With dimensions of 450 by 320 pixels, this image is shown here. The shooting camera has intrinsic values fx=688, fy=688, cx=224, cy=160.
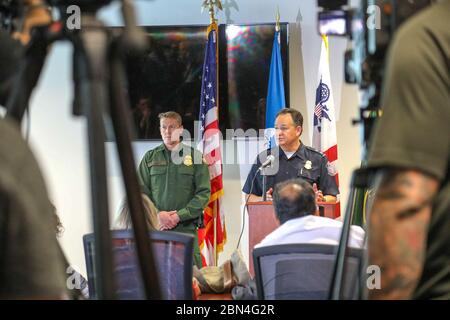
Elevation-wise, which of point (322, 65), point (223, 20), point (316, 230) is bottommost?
point (316, 230)

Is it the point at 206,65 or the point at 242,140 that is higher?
the point at 206,65

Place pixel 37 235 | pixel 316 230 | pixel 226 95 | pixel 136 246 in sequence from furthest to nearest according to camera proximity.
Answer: pixel 226 95 < pixel 316 230 < pixel 136 246 < pixel 37 235

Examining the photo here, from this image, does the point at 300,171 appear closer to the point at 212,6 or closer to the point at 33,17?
the point at 212,6

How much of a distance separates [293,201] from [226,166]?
3.38 metres

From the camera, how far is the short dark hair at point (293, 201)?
2.91 meters

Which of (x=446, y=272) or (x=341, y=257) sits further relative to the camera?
(x=341, y=257)

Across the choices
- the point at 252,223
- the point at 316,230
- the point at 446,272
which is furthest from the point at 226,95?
the point at 446,272

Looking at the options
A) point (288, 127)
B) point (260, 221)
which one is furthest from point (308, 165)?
point (260, 221)

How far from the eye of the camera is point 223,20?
247 inches

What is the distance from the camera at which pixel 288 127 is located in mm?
5117

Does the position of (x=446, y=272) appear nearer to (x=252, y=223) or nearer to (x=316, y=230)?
(x=316, y=230)

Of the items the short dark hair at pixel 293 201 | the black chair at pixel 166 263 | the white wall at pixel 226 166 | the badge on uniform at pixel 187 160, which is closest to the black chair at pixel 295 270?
the black chair at pixel 166 263

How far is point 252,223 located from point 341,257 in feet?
9.04

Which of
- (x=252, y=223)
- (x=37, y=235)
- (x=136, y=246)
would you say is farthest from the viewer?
(x=252, y=223)
